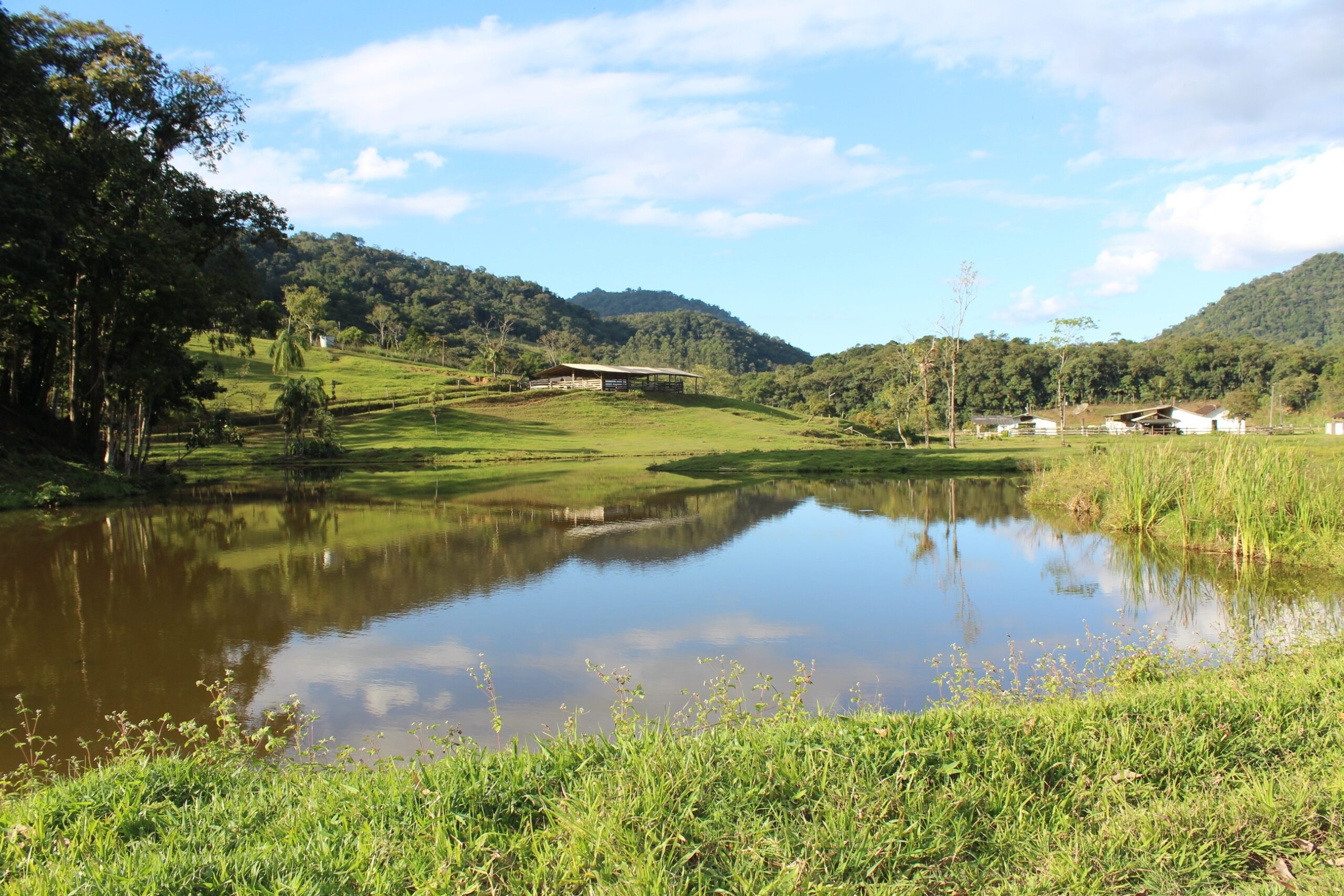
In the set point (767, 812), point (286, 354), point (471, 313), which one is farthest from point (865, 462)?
point (471, 313)

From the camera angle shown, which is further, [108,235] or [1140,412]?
[1140,412]

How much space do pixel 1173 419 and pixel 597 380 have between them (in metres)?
57.2

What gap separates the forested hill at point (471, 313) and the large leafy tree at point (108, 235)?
59.9 meters

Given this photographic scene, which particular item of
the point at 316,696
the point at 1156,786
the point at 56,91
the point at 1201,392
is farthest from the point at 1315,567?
the point at 1201,392

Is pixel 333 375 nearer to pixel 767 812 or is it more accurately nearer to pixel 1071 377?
pixel 767 812

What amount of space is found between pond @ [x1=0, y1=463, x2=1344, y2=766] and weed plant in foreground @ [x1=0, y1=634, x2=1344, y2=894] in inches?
93.5

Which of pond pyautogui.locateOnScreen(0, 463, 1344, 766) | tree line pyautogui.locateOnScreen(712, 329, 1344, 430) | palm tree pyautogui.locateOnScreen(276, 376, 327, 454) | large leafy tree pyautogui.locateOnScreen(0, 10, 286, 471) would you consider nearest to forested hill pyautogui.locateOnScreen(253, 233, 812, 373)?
tree line pyautogui.locateOnScreen(712, 329, 1344, 430)

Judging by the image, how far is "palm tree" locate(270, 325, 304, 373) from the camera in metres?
62.6

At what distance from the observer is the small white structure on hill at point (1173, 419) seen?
7812cm

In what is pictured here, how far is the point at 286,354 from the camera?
64125 millimetres

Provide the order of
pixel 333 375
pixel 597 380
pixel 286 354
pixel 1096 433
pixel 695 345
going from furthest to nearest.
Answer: pixel 695 345
pixel 597 380
pixel 333 375
pixel 1096 433
pixel 286 354

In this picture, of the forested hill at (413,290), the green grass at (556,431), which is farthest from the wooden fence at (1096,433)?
the forested hill at (413,290)

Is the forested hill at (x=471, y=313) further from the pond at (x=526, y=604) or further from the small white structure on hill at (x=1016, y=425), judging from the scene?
the pond at (x=526, y=604)

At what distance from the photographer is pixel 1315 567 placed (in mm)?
12812
